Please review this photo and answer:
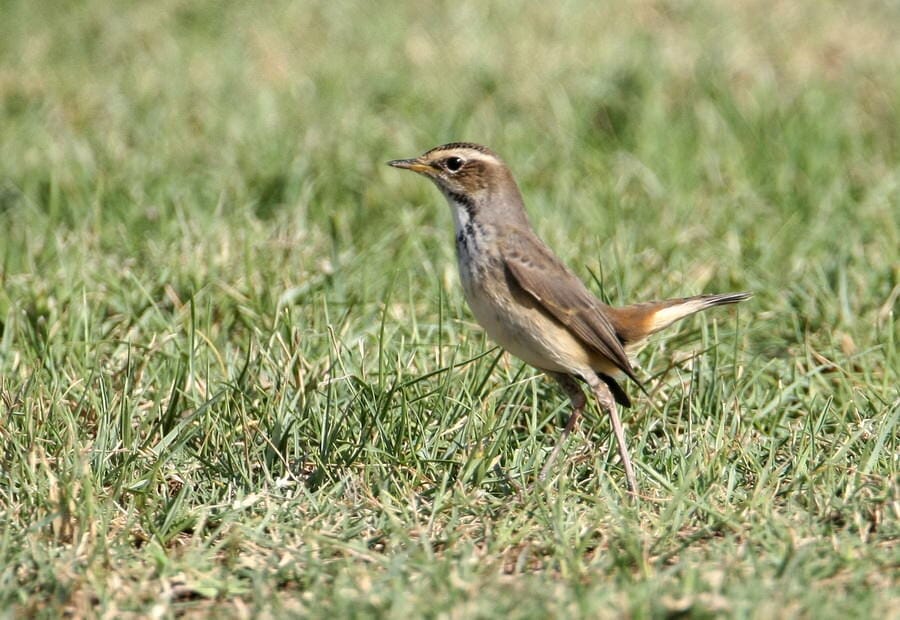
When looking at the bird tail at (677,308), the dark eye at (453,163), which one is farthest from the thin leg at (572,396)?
the dark eye at (453,163)

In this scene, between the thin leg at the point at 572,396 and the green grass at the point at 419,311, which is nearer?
the green grass at the point at 419,311

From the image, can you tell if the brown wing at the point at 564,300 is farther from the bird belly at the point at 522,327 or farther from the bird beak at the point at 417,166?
the bird beak at the point at 417,166

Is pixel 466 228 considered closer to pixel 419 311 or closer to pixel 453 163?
pixel 453 163

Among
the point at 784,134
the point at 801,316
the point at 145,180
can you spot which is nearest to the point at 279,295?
the point at 145,180

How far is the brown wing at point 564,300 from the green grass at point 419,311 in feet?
1.56

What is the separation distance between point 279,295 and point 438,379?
4.47 ft

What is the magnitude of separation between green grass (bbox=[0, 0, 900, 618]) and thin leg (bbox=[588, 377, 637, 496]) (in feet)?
0.33

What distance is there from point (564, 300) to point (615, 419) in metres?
0.56

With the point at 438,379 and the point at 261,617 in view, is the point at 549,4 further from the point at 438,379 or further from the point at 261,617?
the point at 261,617

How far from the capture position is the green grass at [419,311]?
4.92 metres

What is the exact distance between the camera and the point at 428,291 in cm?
761

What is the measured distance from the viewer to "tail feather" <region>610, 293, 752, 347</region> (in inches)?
245

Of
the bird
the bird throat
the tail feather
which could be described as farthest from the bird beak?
the tail feather

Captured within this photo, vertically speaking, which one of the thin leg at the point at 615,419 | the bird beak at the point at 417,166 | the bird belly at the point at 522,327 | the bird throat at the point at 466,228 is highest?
the bird beak at the point at 417,166
